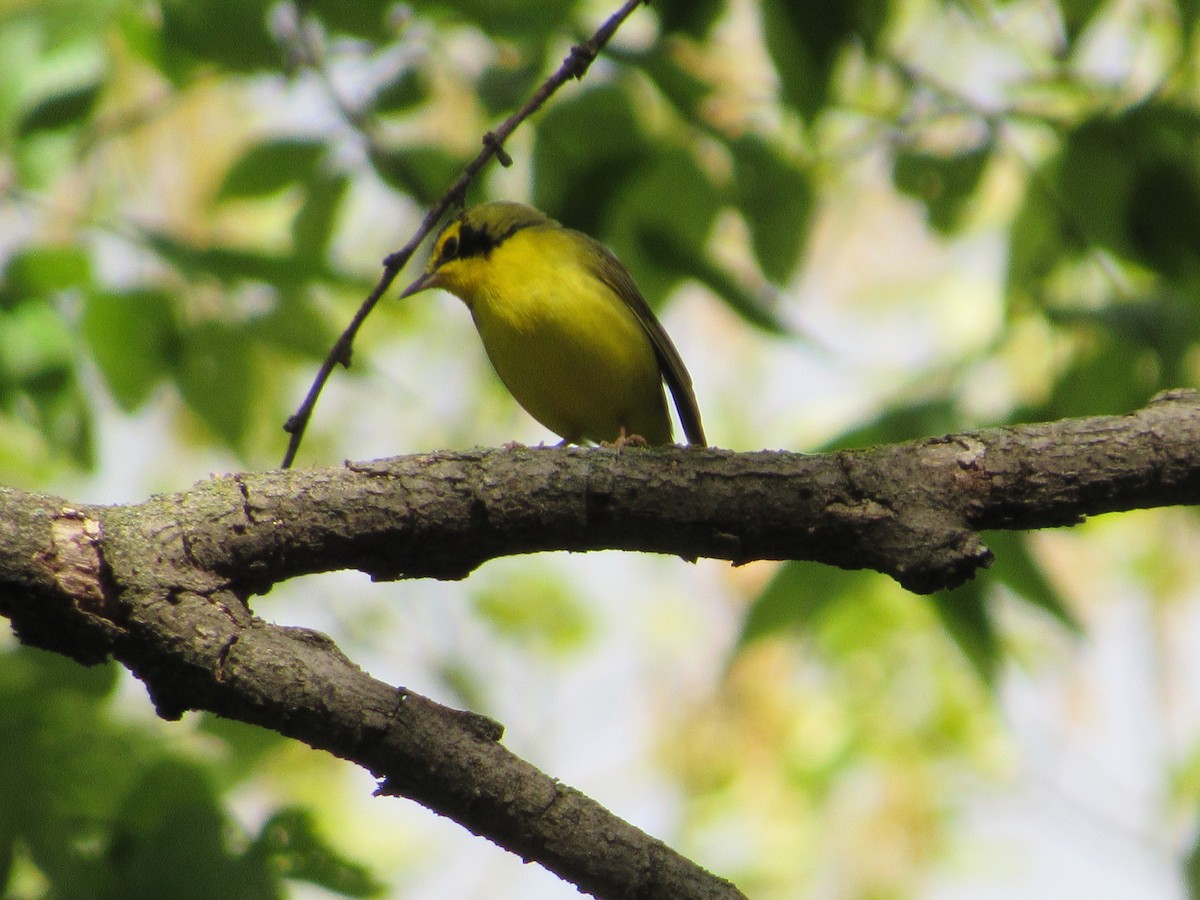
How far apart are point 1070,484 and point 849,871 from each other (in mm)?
10837

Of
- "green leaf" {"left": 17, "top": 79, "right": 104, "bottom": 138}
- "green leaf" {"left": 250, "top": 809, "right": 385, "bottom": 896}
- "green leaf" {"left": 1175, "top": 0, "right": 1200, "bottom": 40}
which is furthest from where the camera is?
"green leaf" {"left": 17, "top": 79, "right": 104, "bottom": 138}

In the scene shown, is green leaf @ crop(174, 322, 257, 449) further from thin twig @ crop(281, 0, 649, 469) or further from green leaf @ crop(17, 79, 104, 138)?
thin twig @ crop(281, 0, 649, 469)

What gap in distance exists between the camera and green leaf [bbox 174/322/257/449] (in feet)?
17.4

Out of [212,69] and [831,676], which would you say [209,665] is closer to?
[212,69]

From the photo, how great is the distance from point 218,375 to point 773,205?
2.52 metres

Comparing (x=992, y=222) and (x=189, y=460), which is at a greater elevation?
(x=992, y=222)

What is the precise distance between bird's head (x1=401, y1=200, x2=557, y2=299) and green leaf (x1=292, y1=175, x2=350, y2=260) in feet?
1.76

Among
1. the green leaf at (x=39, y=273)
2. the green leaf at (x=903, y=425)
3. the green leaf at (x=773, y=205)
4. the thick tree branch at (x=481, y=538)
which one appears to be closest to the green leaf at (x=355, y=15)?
the green leaf at (x=39, y=273)

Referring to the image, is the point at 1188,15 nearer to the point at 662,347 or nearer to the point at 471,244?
the point at 662,347

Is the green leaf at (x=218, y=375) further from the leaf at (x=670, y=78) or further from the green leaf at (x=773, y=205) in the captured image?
the green leaf at (x=773, y=205)

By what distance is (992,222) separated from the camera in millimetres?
11867

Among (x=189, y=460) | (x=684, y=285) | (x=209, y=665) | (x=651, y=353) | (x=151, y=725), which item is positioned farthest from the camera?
(x=189, y=460)

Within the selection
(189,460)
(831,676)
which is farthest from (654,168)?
(831,676)

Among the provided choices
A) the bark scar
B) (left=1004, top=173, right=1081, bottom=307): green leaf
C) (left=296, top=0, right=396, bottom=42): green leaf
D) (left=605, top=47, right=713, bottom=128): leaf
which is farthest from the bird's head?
the bark scar
